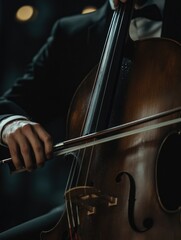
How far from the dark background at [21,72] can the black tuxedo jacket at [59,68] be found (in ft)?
0.11

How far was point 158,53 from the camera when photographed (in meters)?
0.75

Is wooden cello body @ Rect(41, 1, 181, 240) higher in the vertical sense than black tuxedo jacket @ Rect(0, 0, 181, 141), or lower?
lower

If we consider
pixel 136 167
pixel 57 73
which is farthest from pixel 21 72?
pixel 136 167

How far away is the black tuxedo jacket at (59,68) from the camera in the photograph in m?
1.07

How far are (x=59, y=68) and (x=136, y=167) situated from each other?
0.53 m

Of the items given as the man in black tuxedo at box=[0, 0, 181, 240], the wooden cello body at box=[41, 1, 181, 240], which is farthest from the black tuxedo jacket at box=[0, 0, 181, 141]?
the wooden cello body at box=[41, 1, 181, 240]

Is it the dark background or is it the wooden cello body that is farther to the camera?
the dark background

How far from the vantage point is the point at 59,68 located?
3.68 feet

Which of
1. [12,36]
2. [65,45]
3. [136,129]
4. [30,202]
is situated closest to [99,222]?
[136,129]

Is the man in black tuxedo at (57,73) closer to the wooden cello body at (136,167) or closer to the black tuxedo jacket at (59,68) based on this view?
the black tuxedo jacket at (59,68)

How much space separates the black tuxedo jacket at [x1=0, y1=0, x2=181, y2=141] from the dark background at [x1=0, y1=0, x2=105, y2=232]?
33mm

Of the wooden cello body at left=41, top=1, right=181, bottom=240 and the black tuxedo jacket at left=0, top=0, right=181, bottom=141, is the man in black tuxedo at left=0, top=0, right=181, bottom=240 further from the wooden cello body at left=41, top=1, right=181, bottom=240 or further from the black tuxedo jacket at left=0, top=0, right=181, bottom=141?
the wooden cello body at left=41, top=1, right=181, bottom=240

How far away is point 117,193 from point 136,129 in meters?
0.11

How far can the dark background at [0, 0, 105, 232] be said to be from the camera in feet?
3.48
